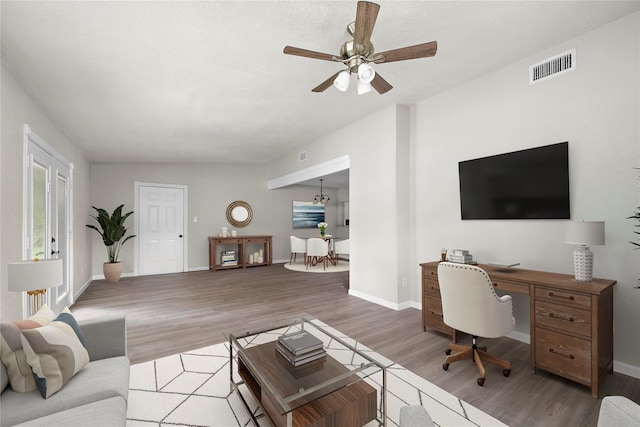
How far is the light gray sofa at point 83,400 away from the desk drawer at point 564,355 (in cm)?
278

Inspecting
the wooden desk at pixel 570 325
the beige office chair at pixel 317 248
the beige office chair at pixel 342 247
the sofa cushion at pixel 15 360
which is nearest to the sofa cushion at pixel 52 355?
the sofa cushion at pixel 15 360

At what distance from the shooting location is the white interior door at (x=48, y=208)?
9.27ft

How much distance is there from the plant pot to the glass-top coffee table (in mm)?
5188

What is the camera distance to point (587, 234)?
2199 mm

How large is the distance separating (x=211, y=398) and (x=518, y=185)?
3.27 meters

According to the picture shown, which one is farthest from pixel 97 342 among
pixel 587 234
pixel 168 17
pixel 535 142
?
pixel 535 142

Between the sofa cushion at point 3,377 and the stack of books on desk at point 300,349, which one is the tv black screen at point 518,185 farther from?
the sofa cushion at point 3,377

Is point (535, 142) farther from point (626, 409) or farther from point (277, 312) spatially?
point (277, 312)

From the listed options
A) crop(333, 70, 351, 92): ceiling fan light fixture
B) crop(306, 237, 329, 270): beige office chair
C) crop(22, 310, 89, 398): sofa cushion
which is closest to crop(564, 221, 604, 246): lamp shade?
crop(333, 70, 351, 92): ceiling fan light fixture

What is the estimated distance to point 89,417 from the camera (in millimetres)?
1271

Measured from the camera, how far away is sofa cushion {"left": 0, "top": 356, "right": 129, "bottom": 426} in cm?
132

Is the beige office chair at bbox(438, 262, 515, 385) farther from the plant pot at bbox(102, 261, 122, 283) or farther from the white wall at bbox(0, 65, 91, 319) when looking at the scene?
the plant pot at bbox(102, 261, 122, 283)

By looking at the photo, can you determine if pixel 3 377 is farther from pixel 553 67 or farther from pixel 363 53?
pixel 553 67

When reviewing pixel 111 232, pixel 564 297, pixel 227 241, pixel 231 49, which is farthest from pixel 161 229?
pixel 564 297
